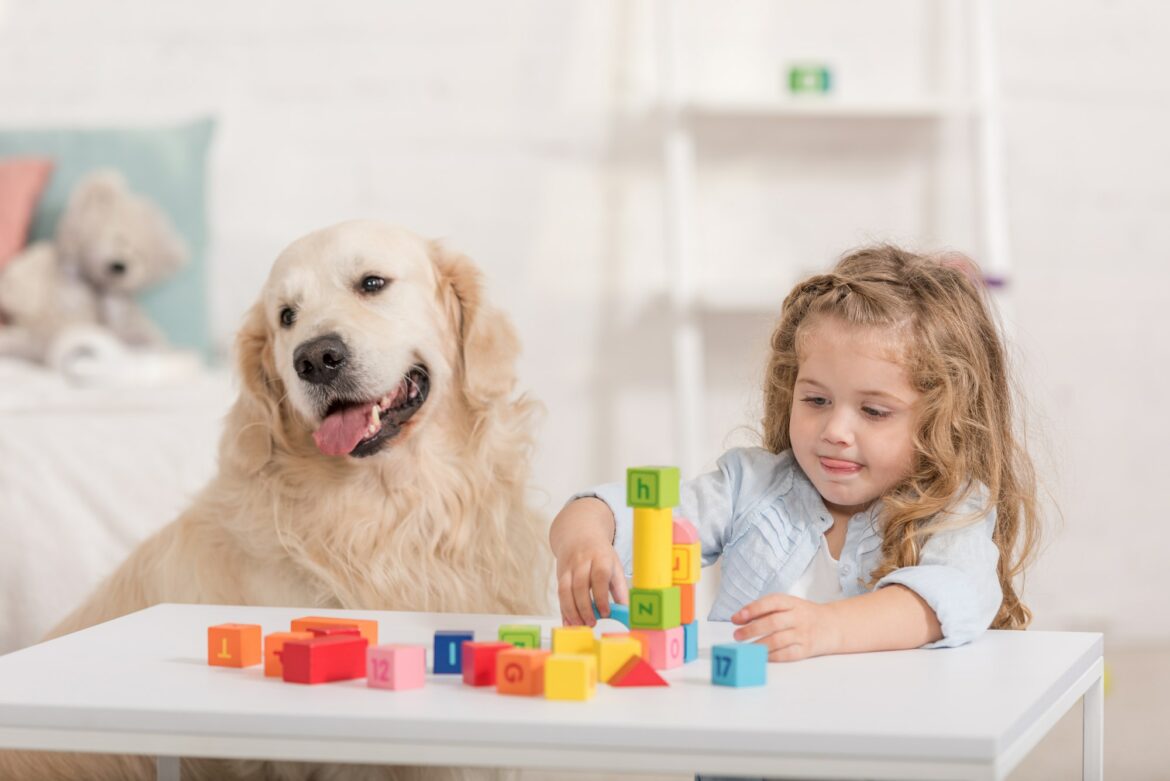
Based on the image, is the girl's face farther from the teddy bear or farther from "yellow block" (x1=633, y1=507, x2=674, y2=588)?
the teddy bear

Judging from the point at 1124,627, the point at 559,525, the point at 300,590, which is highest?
the point at 559,525

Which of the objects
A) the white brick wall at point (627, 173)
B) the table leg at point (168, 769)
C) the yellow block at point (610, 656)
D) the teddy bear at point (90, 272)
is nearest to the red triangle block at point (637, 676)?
the yellow block at point (610, 656)

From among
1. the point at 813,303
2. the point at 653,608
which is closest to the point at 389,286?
the point at 813,303

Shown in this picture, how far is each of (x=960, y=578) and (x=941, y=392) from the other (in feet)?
0.74

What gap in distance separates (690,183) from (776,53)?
38cm

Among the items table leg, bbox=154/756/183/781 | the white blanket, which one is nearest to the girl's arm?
table leg, bbox=154/756/183/781

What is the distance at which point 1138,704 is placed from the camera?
8.18 feet

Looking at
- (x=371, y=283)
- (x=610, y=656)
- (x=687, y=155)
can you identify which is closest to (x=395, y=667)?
(x=610, y=656)

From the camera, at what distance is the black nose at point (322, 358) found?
5.14 ft

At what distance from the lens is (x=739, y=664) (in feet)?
3.30

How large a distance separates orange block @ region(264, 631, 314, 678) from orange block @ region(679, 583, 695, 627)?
33 centimetres

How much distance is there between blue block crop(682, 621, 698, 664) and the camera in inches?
44.2

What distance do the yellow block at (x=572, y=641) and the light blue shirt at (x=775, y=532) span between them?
25 cm

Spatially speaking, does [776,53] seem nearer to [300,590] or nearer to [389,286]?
[389,286]
